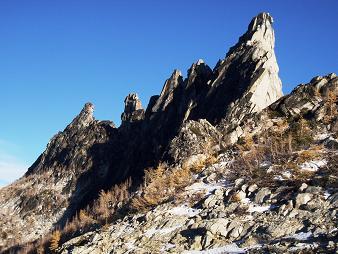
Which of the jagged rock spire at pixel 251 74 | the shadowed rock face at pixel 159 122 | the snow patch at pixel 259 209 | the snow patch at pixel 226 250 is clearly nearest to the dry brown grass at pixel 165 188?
the snow patch at pixel 259 209

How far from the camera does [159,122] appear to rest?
13050cm

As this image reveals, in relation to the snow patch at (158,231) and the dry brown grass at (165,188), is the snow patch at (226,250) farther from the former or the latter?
the dry brown grass at (165,188)

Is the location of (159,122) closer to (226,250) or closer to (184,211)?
(184,211)

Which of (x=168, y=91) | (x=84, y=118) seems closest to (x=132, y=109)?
(x=84, y=118)

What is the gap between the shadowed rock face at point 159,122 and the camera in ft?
342

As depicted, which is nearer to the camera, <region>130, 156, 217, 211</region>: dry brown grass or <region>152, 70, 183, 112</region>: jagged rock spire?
<region>130, 156, 217, 211</region>: dry brown grass

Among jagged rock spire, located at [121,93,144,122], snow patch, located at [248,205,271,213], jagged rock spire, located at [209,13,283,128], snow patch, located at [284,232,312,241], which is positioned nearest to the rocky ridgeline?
snow patch, located at [248,205,271,213]

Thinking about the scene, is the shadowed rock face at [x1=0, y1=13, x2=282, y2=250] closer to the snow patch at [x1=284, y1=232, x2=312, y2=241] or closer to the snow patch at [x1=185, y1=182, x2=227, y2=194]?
the snow patch at [x1=185, y1=182, x2=227, y2=194]

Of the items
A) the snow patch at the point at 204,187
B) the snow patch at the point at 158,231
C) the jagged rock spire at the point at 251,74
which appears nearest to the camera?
the snow patch at the point at 158,231

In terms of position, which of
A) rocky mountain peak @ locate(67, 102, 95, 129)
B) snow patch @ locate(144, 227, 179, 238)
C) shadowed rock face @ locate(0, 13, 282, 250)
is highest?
rocky mountain peak @ locate(67, 102, 95, 129)

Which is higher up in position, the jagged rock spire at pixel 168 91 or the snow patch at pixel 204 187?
the jagged rock spire at pixel 168 91

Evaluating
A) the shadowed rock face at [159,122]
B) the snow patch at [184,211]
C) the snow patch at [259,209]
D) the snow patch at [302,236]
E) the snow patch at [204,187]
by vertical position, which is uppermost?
the shadowed rock face at [159,122]

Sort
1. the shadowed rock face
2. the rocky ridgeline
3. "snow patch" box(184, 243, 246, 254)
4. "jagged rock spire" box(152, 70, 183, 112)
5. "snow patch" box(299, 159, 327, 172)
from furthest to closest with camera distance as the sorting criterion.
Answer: "jagged rock spire" box(152, 70, 183, 112) < the shadowed rock face < "snow patch" box(299, 159, 327, 172) < the rocky ridgeline < "snow patch" box(184, 243, 246, 254)

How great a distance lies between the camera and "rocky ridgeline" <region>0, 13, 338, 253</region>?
44.1 metres
